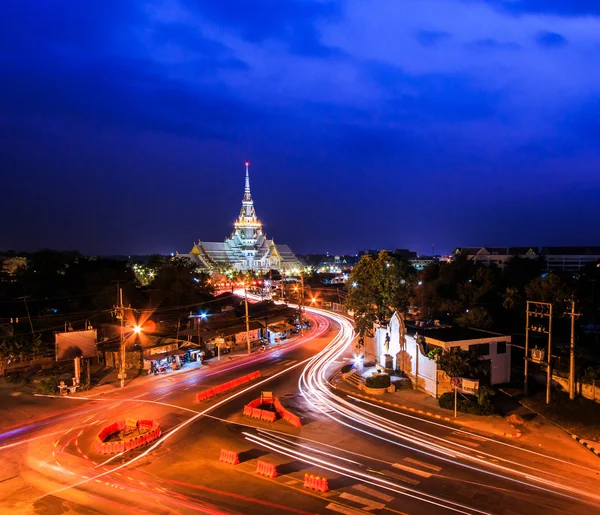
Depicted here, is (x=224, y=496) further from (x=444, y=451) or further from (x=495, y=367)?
(x=495, y=367)

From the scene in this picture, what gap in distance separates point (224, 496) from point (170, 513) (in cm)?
174

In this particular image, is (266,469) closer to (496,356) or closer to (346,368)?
(346,368)

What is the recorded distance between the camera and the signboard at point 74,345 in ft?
95.0

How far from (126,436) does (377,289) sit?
1993cm

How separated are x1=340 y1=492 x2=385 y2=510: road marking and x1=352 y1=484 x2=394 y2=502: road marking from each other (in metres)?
0.32

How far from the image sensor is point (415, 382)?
27109mm

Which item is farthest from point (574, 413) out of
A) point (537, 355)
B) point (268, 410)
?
point (268, 410)

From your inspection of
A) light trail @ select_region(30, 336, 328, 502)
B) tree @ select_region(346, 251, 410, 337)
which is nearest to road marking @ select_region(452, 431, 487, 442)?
light trail @ select_region(30, 336, 328, 502)

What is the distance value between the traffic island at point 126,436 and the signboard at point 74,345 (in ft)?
30.7

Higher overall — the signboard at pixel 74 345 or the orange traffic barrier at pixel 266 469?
the signboard at pixel 74 345

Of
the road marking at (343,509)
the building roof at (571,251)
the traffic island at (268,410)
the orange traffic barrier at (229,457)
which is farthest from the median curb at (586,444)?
the building roof at (571,251)

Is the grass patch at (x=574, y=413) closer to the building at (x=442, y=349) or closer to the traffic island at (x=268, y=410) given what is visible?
the building at (x=442, y=349)

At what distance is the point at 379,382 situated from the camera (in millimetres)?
26656

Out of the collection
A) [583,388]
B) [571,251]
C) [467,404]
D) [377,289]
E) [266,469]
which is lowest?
[266,469]
